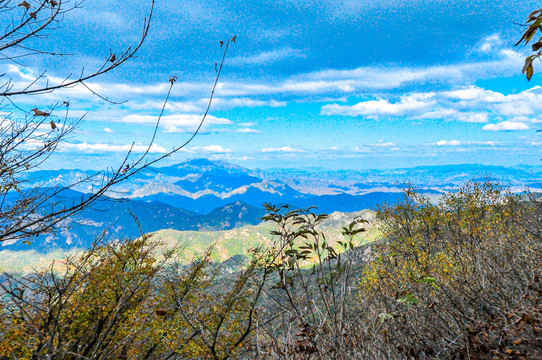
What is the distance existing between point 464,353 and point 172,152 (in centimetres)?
725

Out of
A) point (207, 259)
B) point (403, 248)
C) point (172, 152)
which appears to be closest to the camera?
point (172, 152)

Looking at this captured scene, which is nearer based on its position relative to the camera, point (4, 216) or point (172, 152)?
point (172, 152)

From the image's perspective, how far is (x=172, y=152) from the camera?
5426 millimetres

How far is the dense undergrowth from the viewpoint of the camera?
5.55m

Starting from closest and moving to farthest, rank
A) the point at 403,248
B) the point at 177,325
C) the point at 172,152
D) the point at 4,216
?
the point at 172,152 → the point at 4,216 → the point at 177,325 → the point at 403,248

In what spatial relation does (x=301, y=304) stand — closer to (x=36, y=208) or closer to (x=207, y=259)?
(x=36, y=208)

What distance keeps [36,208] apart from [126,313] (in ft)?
70.2

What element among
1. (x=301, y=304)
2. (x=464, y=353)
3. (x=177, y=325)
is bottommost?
(x=177, y=325)

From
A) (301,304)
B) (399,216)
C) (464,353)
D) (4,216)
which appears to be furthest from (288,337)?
(399,216)

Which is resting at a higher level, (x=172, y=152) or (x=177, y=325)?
(x=172, y=152)

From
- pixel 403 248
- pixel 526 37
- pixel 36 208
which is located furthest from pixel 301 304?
pixel 403 248

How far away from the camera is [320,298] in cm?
679

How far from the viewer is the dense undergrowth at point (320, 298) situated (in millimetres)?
5547

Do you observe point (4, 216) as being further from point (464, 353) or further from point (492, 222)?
point (492, 222)
